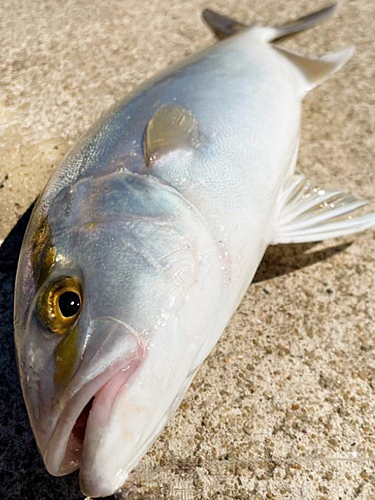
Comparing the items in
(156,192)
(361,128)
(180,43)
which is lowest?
(361,128)

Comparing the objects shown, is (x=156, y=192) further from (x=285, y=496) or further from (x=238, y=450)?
(x=285, y=496)

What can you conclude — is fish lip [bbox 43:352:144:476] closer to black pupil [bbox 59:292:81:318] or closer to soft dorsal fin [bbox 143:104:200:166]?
black pupil [bbox 59:292:81:318]

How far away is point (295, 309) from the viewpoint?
93.0 inches

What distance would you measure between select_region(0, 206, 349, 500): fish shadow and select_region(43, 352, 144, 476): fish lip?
41cm

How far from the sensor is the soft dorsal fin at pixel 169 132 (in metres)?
2.00

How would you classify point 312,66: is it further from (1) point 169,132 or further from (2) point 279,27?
(1) point 169,132

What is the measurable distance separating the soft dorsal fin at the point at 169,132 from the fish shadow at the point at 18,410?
0.71 meters

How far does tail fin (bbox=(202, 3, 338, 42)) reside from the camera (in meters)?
3.38

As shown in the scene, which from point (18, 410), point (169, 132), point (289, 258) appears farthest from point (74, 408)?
point (289, 258)

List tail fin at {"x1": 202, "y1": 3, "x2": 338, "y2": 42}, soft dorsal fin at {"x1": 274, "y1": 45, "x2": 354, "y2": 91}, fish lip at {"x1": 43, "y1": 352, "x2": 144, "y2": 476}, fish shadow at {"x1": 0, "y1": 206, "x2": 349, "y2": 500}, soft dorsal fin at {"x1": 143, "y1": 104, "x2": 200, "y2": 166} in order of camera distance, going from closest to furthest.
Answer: fish lip at {"x1": 43, "y1": 352, "x2": 144, "y2": 476}, fish shadow at {"x1": 0, "y1": 206, "x2": 349, "y2": 500}, soft dorsal fin at {"x1": 143, "y1": 104, "x2": 200, "y2": 166}, soft dorsal fin at {"x1": 274, "y1": 45, "x2": 354, "y2": 91}, tail fin at {"x1": 202, "y1": 3, "x2": 338, "y2": 42}

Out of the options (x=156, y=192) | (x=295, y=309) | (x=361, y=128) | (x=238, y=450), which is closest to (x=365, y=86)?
(x=361, y=128)

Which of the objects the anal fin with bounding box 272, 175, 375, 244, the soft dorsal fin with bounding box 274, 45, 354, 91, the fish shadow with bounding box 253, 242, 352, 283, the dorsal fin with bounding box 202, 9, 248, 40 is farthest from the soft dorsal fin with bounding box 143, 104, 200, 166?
the dorsal fin with bounding box 202, 9, 248, 40

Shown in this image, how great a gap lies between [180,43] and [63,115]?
1.03 m

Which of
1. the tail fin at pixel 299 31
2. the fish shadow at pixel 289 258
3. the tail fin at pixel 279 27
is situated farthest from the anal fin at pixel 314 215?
the tail fin at pixel 279 27
